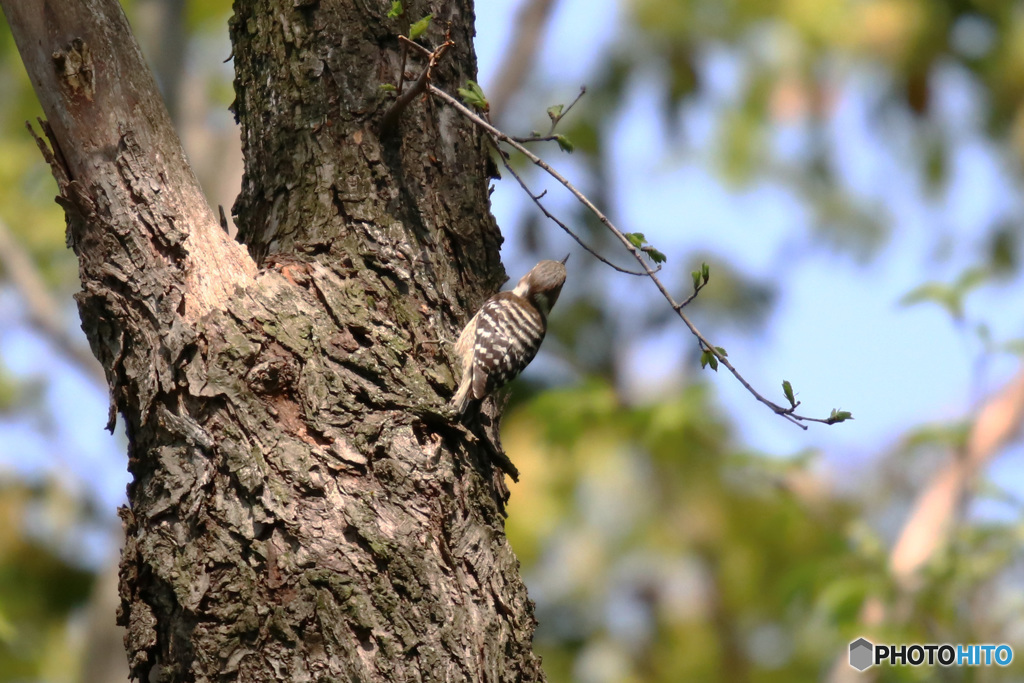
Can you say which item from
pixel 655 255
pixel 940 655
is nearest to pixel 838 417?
pixel 655 255

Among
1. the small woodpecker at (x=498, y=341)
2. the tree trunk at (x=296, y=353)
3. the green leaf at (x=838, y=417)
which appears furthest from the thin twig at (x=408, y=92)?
the green leaf at (x=838, y=417)

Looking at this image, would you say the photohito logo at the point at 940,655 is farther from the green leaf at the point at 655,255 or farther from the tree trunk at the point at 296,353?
the green leaf at the point at 655,255

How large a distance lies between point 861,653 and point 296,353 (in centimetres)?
478

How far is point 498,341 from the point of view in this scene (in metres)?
3.51

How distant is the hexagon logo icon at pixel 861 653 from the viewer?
19.0 ft

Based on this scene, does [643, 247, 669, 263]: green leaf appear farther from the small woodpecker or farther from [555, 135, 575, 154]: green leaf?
the small woodpecker

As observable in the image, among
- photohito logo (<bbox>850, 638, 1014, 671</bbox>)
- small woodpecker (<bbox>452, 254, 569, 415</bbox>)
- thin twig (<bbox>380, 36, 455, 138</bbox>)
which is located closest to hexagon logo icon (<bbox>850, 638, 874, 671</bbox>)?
photohito logo (<bbox>850, 638, 1014, 671</bbox>)

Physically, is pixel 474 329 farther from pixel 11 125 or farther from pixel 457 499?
pixel 11 125

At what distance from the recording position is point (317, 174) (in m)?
2.88

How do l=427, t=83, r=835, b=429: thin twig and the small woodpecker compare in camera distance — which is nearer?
l=427, t=83, r=835, b=429: thin twig

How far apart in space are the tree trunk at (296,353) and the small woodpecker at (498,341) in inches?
3.6

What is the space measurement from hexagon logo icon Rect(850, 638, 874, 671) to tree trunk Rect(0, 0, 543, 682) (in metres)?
4.10

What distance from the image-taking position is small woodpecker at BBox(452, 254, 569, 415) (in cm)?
284

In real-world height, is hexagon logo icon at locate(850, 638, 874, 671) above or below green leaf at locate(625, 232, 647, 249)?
above
